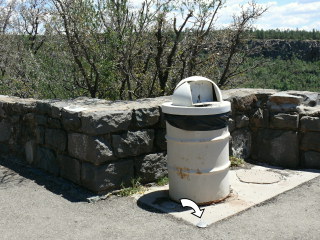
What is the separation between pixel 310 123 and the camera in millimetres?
5945

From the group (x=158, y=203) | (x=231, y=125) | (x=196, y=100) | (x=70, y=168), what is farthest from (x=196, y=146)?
(x=231, y=125)

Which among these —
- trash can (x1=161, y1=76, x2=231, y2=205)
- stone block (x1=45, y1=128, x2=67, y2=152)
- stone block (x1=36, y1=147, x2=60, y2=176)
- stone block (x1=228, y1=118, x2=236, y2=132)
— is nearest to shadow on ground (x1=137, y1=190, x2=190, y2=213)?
trash can (x1=161, y1=76, x2=231, y2=205)

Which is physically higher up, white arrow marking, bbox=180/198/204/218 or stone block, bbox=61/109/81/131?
stone block, bbox=61/109/81/131

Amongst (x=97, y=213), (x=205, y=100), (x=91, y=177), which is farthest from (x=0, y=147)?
(x=205, y=100)

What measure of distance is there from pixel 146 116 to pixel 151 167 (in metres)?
0.64

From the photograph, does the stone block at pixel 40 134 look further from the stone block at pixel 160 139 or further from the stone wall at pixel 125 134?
the stone block at pixel 160 139

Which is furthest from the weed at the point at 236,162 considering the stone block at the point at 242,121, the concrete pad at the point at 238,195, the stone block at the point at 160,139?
the stone block at the point at 160,139

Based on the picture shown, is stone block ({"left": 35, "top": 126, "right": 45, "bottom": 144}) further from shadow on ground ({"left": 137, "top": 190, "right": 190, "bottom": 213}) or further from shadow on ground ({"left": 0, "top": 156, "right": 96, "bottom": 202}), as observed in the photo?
shadow on ground ({"left": 137, "top": 190, "right": 190, "bottom": 213})

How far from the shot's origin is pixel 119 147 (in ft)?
16.7

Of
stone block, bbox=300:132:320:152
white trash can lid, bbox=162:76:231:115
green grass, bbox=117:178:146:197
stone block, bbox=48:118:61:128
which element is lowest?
green grass, bbox=117:178:146:197

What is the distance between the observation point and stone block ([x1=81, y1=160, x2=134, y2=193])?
4.96 m

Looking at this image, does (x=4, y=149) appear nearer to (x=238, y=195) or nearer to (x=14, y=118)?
(x=14, y=118)

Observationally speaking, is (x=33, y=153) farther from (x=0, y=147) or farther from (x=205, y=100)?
(x=205, y=100)

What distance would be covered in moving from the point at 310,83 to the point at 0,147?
24218mm
